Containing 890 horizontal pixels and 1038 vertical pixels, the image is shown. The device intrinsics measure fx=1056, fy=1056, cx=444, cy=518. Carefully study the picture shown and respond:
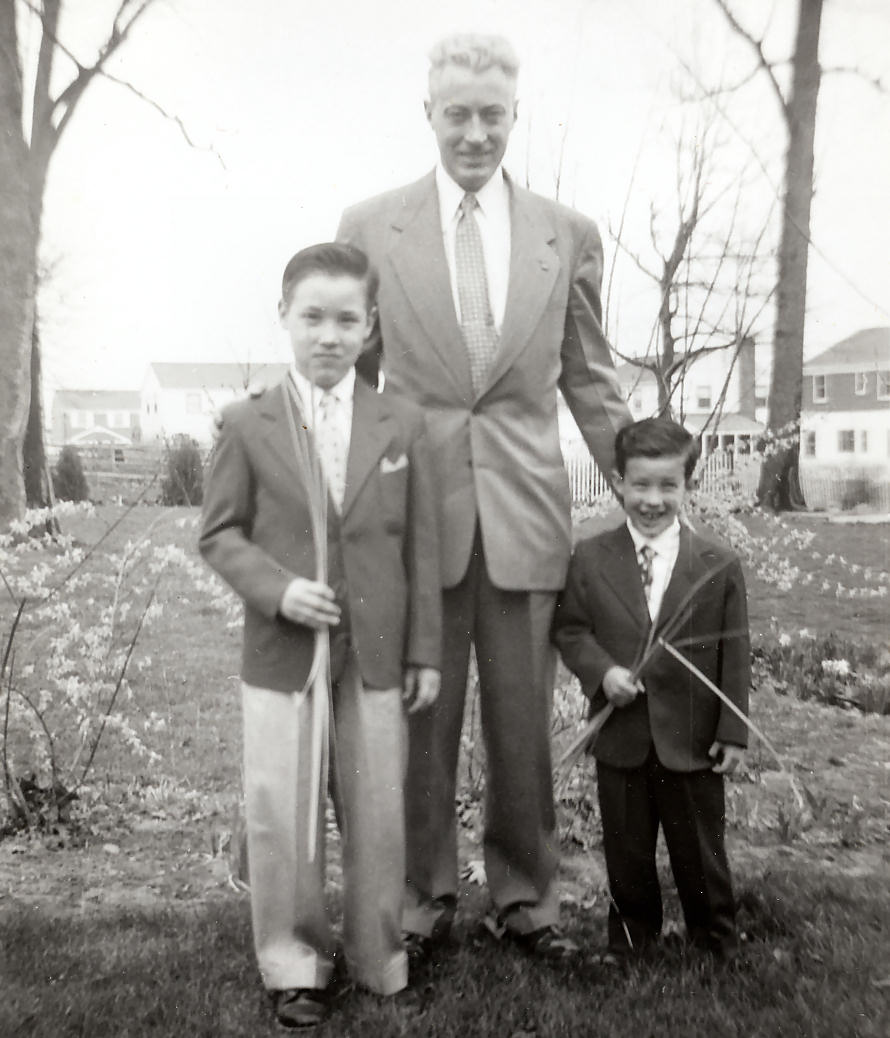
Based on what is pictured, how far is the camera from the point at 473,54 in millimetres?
2258

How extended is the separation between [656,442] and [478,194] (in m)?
0.70

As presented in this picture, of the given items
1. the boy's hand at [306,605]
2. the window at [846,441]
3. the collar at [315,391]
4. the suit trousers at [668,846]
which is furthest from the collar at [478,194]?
the window at [846,441]

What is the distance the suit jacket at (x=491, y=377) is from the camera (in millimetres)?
2346

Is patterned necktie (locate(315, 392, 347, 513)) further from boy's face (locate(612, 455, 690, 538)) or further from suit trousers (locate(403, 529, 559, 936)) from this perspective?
boy's face (locate(612, 455, 690, 538))

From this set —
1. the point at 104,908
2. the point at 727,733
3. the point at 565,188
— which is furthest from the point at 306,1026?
the point at 565,188

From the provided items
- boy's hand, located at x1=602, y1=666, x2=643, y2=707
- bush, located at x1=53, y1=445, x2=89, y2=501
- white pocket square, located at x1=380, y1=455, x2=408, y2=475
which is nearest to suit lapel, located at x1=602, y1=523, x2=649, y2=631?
boy's hand, located at x1=602, y1=666, x2=643, y2=707

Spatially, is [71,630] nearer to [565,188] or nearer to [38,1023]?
[38,1023]

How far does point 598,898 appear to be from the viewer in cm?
274

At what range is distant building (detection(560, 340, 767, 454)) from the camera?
3275mm

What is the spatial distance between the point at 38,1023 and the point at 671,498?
1.71 meters

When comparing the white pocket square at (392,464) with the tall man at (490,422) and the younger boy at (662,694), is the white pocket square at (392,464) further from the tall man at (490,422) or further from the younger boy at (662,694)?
the younger boy at (662,694)

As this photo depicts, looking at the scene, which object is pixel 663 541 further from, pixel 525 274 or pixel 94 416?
pixel 94 416

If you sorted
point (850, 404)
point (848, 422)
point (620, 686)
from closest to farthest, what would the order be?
point (620, 686)
point (850, 404)
point (848, 422)

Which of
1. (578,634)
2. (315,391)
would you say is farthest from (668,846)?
(315,391)
